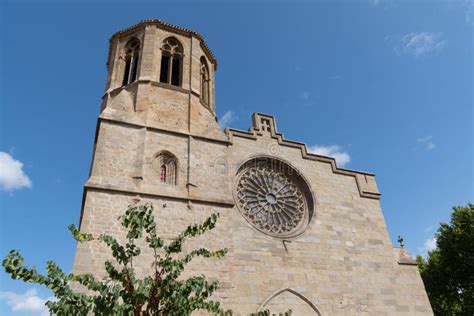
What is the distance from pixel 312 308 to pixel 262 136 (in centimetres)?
639

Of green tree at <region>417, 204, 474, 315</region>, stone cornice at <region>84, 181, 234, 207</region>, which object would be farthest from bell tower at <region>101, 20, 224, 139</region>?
green tree at <region>417, 204, 474, 315</region>

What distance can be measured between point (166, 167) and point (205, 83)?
5927mm

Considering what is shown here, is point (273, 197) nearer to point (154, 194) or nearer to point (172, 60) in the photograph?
point (154, 194)

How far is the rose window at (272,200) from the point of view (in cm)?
1176

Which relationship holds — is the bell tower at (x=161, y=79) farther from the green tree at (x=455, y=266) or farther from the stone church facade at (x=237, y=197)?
the green tree at (x=455, y=266)

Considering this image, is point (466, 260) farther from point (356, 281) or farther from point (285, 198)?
point (285, 198)

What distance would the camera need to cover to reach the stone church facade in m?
9.83

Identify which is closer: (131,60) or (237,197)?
(237,197)

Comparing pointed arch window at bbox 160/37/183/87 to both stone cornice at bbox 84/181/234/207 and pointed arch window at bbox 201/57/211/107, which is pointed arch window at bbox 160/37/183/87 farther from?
stone cornice at bbox 84/181/234/207

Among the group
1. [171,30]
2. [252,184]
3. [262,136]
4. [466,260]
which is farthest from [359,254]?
[171,30]

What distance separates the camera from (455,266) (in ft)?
57.3

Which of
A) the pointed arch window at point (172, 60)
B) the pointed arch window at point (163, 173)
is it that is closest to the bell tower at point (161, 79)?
the pointed arch window at point (172, 60)

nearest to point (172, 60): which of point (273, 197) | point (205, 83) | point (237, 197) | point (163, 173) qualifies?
point (205, 83)

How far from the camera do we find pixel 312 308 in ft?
33.8
